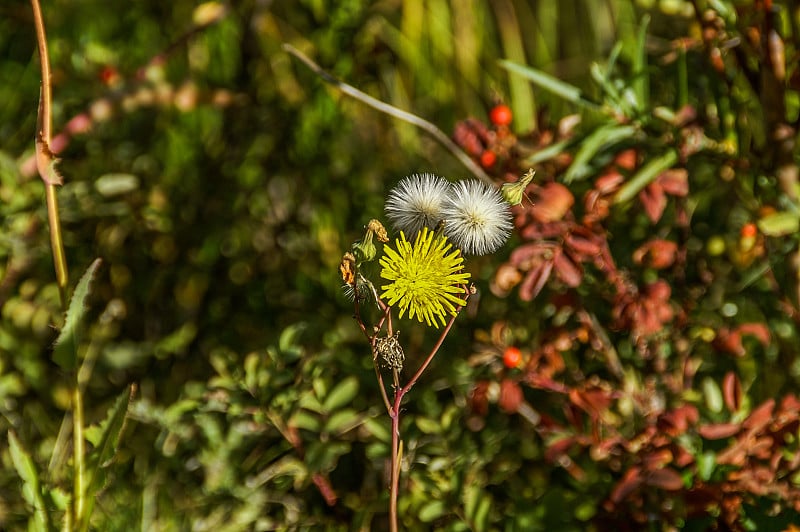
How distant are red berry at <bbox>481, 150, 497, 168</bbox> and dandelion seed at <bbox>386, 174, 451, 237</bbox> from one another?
0.83ft

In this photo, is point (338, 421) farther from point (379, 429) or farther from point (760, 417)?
point (760, 417)

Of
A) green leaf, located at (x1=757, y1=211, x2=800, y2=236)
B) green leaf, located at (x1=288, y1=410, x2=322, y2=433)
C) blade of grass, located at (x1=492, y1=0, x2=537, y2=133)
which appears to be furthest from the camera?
blade of grass, located at (x1=492, y1=0, x2=537, y2=133)

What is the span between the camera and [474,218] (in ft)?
2.18

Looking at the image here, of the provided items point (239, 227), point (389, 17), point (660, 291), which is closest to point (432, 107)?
point (389, 17)

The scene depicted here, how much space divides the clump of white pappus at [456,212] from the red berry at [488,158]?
25cm

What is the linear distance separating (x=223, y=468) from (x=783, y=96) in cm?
78

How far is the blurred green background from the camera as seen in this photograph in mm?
942

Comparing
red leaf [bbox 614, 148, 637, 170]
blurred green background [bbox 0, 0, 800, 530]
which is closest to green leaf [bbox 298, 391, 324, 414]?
blurred green background [bbox 0, 0, 800, 530]

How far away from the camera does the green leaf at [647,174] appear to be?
2.87 ft

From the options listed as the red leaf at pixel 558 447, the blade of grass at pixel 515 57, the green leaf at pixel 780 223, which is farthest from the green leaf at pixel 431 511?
the blade of grass at pixel 515 57

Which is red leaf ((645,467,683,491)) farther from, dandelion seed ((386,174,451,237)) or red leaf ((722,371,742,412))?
dandelion seed ((386,174,451,237))

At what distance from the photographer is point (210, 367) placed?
4.17 ft

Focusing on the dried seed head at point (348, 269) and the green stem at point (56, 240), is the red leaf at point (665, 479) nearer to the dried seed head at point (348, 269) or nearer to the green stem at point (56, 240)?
the dried seed head at point (348, 269)

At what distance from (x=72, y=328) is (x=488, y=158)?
0.47 meters
